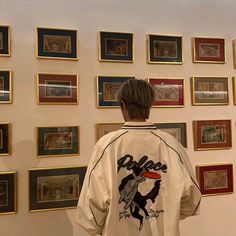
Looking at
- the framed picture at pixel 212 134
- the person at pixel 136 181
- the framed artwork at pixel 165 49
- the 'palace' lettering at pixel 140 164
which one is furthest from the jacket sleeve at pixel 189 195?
the framed artwork at pixel 165 49

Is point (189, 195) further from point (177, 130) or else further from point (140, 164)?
point (177, 130)

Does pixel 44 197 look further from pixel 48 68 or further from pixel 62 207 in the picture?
pixel 48 68

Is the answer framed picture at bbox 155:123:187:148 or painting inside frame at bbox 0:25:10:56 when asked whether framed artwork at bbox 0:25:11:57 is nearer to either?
painting inside frame at bbox 0:25:10:56

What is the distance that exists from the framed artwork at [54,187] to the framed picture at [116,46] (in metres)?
0.75

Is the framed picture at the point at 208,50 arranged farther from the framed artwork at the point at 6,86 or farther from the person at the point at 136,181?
the framed artwork at the point at 6,86

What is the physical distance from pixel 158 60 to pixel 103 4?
519 millimetres

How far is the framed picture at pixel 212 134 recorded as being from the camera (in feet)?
7.05

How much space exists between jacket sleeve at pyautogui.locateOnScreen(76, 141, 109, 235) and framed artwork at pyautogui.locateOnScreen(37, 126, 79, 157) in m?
0.66

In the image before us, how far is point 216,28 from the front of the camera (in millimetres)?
2244

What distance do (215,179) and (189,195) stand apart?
2.97 ft

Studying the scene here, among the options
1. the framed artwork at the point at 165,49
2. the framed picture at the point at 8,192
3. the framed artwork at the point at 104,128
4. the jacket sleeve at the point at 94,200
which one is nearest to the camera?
the jacket sleeve at the point at 94,200

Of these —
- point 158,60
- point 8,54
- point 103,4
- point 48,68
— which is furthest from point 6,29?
point 158,60

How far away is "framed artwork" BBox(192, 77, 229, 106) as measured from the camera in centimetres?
216

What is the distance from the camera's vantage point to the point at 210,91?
219cm
